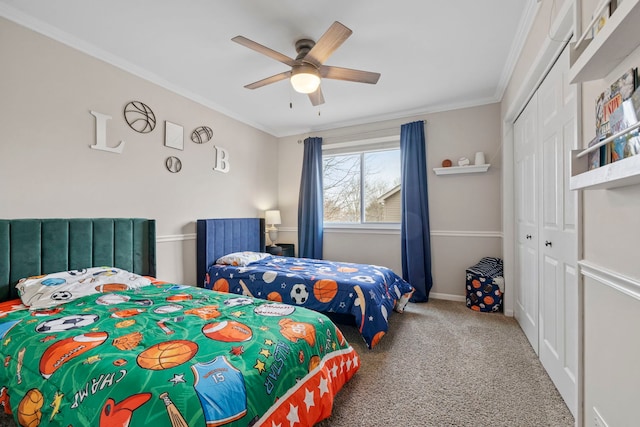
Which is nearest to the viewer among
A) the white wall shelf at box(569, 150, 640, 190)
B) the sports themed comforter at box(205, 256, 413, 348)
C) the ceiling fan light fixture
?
the white wall shelf at box(569, 150, 640, 190)

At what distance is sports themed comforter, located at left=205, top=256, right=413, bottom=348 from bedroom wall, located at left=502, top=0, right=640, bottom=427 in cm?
137

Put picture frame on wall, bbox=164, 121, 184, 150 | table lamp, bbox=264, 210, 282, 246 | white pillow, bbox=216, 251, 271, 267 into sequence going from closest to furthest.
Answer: picture frame on wall, bbox=164, 121, 184, 150
white pillow, bbox=216, 251, 271, 267
table lamp, bbox=264, 210, 282, 246

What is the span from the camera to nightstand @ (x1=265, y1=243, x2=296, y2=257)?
173 inches

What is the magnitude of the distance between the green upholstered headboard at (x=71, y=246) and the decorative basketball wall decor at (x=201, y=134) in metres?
1.17

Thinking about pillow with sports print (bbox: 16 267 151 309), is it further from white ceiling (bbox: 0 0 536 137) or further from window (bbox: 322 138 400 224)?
window (bbox: 322 138 400 224)

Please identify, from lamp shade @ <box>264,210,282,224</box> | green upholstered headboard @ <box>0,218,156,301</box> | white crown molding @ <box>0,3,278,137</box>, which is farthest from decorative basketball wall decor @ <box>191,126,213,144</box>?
lamp shade @ <box>264,210,282,224</box>

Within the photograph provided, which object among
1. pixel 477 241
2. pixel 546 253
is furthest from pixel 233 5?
pixel 477 241

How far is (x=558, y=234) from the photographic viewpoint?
1819 mm

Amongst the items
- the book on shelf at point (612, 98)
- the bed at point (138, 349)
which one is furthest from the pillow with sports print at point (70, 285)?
the book on shelf at point (612, 98)

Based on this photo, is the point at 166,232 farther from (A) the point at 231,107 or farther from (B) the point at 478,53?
(B) the point at 478,53

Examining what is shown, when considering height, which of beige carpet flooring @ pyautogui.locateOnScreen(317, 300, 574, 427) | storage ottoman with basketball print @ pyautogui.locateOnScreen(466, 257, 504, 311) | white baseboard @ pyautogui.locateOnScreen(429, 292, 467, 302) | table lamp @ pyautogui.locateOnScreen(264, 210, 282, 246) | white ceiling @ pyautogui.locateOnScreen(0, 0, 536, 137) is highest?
white ceiling @ pyautogui.locateOnScreen(0, 0, 536, 137)

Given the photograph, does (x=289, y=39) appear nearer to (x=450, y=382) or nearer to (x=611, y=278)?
(x=611, y=278)

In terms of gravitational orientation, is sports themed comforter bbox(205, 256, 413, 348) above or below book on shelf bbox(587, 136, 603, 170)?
below

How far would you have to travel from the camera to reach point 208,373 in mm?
1075
